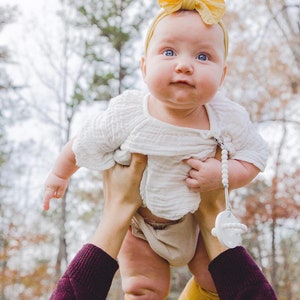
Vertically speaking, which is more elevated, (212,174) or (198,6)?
(198,6)

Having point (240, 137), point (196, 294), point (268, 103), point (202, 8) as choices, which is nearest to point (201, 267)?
point (196, 294)

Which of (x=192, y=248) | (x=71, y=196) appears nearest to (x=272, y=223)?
(x=71, y=196)

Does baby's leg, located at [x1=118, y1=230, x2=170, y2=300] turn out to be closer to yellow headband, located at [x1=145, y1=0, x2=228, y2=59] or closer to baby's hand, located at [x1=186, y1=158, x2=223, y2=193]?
baby's hand, located at [x1=186, y1=158, x2=223, y2=193]

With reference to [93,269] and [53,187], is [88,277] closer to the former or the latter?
[93,269]

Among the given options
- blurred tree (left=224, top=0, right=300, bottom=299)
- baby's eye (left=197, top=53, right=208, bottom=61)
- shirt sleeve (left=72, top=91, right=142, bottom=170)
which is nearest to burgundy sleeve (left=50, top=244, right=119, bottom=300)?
shirt sleeve (left=72, top=91, right=142, bottom=170)

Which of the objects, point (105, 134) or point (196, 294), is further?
point (196, 294)

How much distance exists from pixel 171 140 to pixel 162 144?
24mm

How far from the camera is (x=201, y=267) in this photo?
1.26 m

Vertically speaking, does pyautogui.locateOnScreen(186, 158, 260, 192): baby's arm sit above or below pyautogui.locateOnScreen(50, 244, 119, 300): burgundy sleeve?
above

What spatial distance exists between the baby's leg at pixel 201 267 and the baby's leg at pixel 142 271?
7 centimetres

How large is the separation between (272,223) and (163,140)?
719 cm

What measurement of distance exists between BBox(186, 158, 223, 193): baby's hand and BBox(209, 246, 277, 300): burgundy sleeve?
18cm

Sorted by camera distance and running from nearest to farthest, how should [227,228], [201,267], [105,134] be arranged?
[227,228]
[105,134]
[201,267]

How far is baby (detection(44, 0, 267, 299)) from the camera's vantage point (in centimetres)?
108
